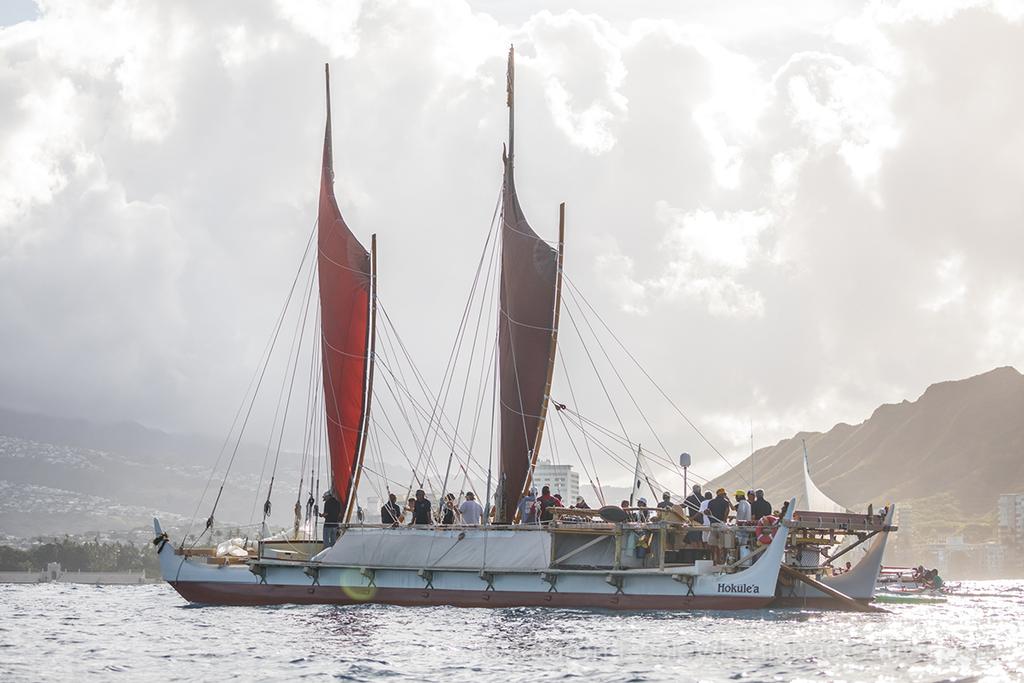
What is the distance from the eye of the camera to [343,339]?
62156 millimetres

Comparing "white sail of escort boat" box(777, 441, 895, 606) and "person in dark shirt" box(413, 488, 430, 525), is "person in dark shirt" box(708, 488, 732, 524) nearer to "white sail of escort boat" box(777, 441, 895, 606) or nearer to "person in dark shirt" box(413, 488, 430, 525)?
"white sail of escort boat" box(777, 441, 895, 606)

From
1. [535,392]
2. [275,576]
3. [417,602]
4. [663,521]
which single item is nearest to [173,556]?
[275,576]

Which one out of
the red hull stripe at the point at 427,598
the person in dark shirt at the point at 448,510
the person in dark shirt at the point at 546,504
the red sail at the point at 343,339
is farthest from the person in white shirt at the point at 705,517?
the red sail at the point at 343,339

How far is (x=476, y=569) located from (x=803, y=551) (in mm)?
12426

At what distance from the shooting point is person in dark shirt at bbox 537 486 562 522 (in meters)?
51.0

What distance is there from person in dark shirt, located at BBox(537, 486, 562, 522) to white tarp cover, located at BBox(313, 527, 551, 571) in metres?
0.90

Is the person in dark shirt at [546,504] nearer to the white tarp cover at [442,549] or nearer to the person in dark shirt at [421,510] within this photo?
the white tarp cover at [442,549]

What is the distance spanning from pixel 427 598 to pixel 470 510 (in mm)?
3819

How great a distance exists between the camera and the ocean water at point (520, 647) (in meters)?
30.1

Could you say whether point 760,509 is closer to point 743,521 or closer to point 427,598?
point 743,521

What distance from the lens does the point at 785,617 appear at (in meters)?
43.7

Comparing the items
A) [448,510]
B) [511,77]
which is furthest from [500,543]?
[511,77]

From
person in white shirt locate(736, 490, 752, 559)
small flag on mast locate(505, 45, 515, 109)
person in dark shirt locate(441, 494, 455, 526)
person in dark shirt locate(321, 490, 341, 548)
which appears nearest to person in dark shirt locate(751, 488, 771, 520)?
person in white shirt locate(736, 490, 752, 559)

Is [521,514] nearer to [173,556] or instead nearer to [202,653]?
[173,556]
